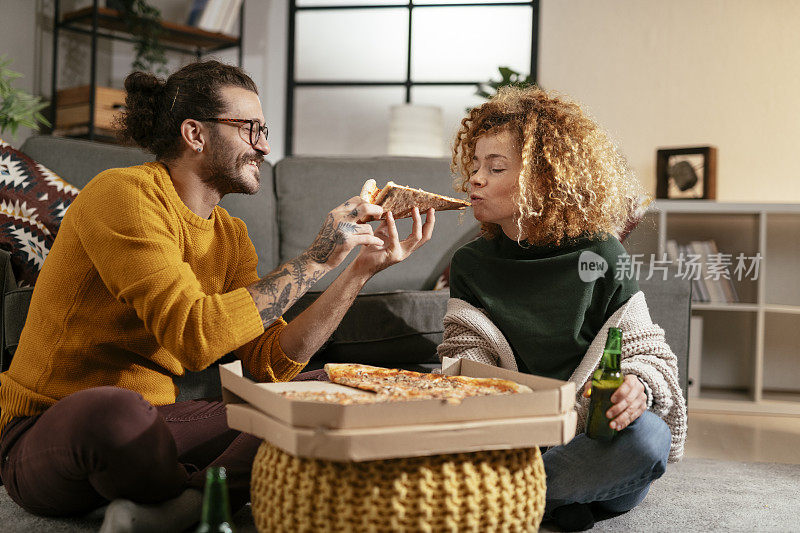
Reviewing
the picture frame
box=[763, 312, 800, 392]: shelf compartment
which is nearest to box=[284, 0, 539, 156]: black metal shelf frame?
the picture frame

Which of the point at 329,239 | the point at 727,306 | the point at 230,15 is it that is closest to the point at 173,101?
the point at 329,239

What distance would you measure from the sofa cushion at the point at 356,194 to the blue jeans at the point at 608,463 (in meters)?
1.28

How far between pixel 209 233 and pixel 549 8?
3.66 meters

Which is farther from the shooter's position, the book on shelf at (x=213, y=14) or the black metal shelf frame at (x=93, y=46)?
the book on shelf at (x=213, y=14)

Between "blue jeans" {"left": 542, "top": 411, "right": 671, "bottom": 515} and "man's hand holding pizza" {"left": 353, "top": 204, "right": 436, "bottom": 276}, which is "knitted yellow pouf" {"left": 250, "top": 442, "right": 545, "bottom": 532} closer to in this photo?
"blue jeans" {"left": 542, "top": 411, "right": 671, "bottom": 515}

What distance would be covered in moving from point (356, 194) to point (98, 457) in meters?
1.65

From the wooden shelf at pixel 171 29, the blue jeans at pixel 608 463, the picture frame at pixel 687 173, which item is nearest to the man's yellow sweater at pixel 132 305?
the blue jeans at pixel 608 463

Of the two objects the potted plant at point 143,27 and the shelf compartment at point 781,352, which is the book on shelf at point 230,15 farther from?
the shelf compartment at point 781,352

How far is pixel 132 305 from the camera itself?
1.41 meters

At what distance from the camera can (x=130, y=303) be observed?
4.53 feet

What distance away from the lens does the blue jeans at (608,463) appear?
1.49m

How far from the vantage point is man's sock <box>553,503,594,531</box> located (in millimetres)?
1577

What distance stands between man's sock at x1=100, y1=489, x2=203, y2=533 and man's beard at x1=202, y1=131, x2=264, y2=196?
0.63m

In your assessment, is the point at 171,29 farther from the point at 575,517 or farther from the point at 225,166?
the point at 575,517
